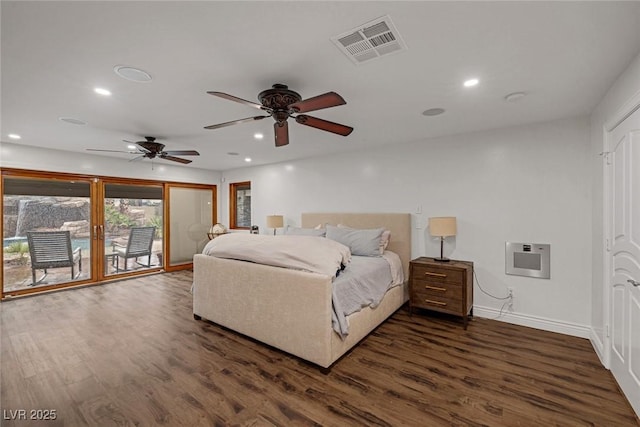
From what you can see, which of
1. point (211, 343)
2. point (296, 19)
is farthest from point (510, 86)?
point (211, 343)

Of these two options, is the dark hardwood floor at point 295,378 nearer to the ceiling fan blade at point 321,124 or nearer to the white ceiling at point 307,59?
the ceiling fan blade at point 321,124

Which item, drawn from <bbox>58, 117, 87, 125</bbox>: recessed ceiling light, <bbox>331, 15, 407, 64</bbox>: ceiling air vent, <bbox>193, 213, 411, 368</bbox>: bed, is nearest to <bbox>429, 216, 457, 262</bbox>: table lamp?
<bbox>193, 213, 411, 368</bbox>: bed

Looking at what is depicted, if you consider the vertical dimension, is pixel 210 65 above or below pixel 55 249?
above

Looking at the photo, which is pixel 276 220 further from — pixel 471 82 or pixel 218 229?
pixel 471 82

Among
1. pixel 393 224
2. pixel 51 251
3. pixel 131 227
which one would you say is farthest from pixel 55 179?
pixel 393 224

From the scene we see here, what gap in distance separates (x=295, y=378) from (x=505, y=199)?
3.23 meters

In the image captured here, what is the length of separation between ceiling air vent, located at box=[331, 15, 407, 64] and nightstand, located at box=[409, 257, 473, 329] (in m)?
2.60

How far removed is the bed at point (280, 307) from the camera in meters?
2.43

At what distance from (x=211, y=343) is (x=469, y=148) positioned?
4.00m

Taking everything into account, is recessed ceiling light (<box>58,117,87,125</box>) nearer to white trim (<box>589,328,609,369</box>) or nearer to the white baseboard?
the white baseboard

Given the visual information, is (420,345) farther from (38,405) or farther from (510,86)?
(38,405)

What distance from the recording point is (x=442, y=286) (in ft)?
11.3

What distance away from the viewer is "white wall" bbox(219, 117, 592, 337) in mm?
3129

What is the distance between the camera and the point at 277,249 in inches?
111
